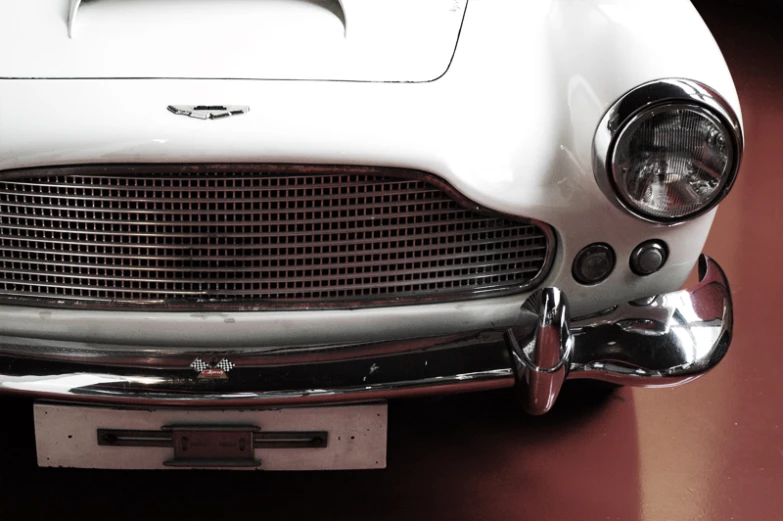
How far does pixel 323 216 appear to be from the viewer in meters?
1.63

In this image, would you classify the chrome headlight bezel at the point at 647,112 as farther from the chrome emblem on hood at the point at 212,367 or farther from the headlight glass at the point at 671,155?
the chrome emblem on hood at the point at 212,367

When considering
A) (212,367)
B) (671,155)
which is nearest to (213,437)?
(212,367)

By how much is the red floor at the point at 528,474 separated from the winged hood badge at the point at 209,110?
0.91m

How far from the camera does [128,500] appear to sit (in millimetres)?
1994

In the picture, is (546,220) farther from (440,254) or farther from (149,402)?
(149,402)

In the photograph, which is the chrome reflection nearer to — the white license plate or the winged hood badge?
the white license plate

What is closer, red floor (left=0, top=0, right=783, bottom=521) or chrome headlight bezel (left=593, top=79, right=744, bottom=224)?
chrome headlight bezel (left=593, top=79, right=744, bottom=224)

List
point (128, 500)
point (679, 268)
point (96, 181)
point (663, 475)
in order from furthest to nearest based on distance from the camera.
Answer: point (663, 475) < point (128, 500) < point (679, 268) < point (96, 181)

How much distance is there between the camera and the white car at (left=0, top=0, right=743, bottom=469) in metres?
1.57

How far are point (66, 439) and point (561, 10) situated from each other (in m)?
1.31

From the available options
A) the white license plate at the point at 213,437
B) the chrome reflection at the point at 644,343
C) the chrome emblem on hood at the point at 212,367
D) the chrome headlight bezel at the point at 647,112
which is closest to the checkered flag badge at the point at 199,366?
the chrome emblem on hood at the point at 212,367

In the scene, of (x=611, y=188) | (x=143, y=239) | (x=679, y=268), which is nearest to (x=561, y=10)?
(x=611, y=188)

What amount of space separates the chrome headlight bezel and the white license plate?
59cm

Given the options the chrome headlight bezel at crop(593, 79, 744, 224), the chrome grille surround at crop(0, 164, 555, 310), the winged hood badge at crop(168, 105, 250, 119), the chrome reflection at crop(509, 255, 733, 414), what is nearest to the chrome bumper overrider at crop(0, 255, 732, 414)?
the chrome reflection at crop(509, 255, 733, 414)
